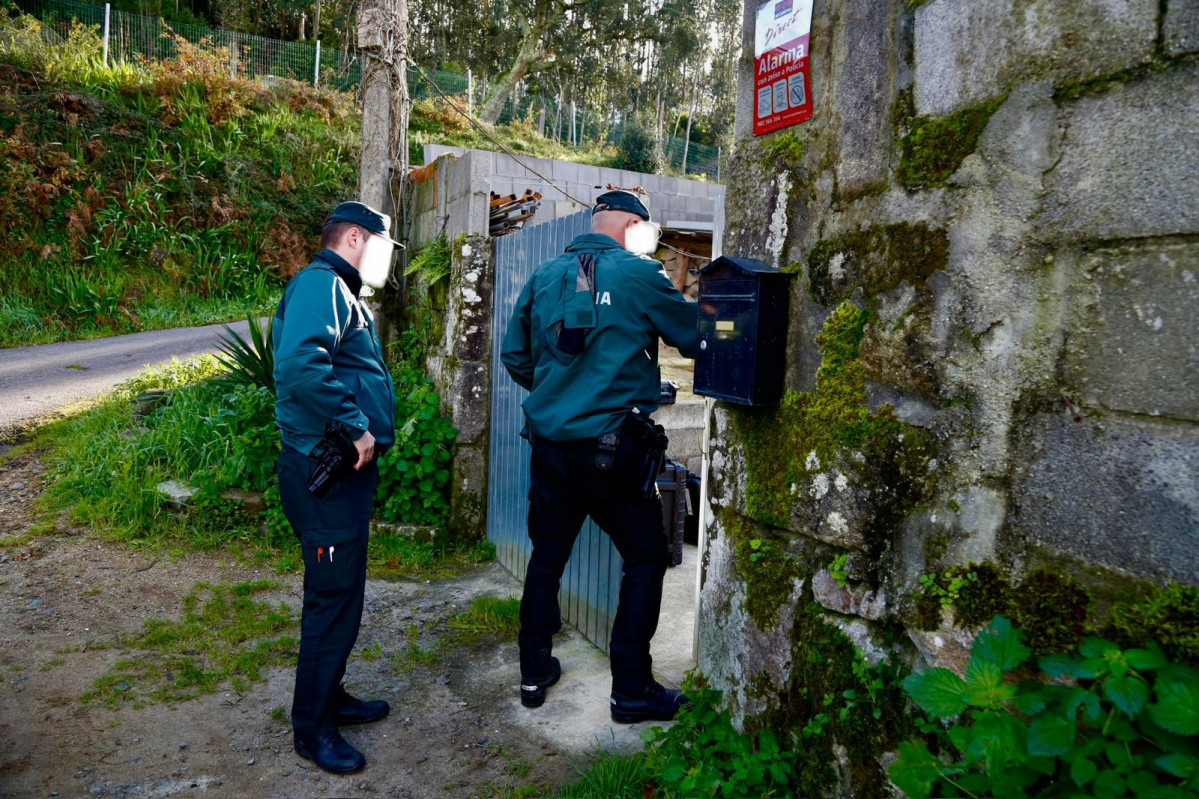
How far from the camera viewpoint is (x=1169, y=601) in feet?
5.27

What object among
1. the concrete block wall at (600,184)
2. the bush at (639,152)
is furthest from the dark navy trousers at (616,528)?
the bush at (639,152)

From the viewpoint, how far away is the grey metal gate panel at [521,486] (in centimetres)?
396

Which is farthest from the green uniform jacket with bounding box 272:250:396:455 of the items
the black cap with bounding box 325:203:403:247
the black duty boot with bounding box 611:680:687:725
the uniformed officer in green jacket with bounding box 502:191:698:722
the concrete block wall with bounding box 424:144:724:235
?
the concrete block wall with bounding box 424:144:724:235

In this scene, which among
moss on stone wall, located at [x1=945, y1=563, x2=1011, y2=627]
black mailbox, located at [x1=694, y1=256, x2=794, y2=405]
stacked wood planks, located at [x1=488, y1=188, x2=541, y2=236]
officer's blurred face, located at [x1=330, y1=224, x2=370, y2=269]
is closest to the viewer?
moss on stone wall, located at [x1=945, y1=563, x2=1011, y2=627]

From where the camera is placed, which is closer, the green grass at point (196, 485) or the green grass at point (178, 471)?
the green grass at point (196, 485)

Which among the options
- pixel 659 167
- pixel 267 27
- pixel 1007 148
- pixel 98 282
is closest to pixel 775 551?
pixel 1007 148

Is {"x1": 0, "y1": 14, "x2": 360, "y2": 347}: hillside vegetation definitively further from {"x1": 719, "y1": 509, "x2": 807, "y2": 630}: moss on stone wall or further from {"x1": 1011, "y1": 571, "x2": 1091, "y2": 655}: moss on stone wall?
{"x1": 1011, "y1": 571, "x2": 1091, "y2": 655}: moss on stone wall

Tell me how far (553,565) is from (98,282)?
1094 cm

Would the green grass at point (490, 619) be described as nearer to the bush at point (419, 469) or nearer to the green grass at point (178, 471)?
the bush at point (419, 469)

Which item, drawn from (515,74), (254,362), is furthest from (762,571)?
(515,74)

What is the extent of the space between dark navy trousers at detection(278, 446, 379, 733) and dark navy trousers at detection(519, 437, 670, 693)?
785 mm

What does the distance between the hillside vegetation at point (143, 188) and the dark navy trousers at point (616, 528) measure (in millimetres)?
8609

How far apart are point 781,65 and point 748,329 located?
91 centimetres

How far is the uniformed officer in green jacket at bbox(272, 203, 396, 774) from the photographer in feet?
9.46
